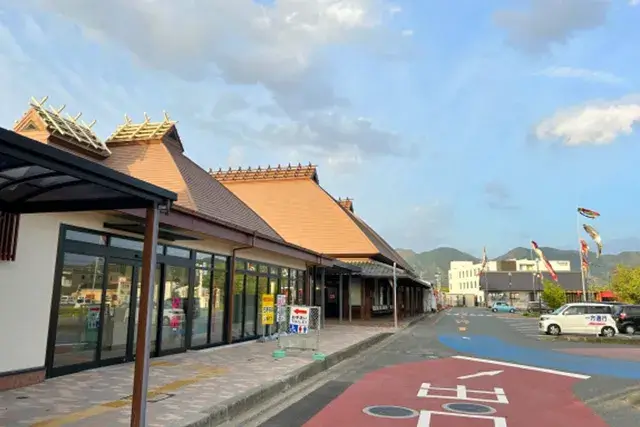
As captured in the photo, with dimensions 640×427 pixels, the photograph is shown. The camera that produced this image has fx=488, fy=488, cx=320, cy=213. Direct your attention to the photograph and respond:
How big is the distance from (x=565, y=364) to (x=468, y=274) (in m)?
112

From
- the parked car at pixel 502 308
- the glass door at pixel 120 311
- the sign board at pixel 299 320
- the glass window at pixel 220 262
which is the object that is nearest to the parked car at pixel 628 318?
the sign board at pixel 299 320

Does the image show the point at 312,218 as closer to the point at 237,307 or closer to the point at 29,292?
the point at 237,307

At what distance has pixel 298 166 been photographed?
1535 inches

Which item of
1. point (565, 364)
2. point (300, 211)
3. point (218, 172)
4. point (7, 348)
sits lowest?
point (565, 364)

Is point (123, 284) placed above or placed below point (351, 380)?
above

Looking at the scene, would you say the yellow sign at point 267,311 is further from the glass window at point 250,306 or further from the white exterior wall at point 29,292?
the white exterior wall at point 29,292

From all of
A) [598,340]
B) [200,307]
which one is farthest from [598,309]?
[200,307]

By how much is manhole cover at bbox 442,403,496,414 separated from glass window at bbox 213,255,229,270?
832 cm

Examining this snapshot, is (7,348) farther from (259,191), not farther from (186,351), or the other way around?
(259,191)

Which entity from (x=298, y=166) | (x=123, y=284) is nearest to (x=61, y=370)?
(x=123, y=284)

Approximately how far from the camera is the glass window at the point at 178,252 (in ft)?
39.9

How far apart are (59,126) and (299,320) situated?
972 cm

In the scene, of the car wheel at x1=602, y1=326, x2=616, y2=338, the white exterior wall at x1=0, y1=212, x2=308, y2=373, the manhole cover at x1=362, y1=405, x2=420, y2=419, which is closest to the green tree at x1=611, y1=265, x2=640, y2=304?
the car wheel at x1=602, y1=326, x2=616, y2=338

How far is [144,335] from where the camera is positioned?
5305 millimetres
